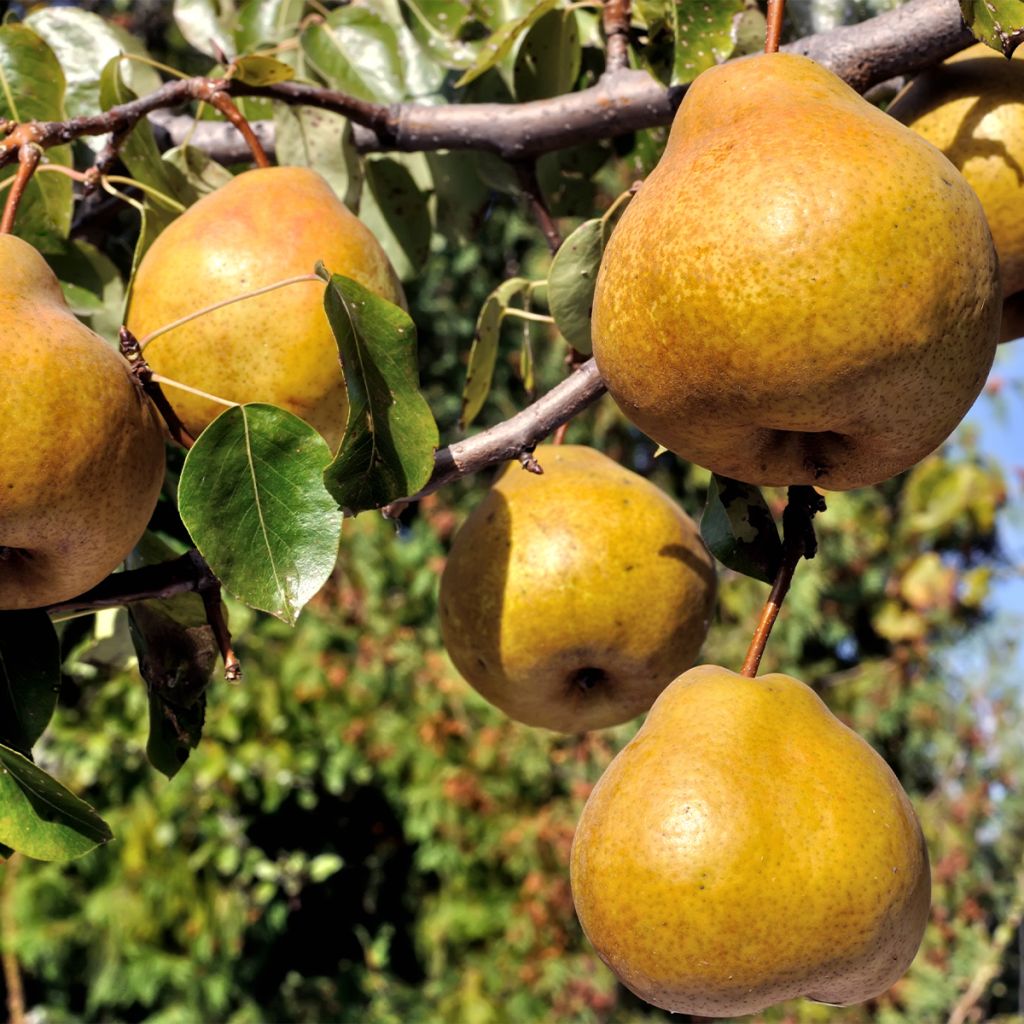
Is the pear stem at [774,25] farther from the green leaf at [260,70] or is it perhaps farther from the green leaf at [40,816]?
the green leaf at [40,816]

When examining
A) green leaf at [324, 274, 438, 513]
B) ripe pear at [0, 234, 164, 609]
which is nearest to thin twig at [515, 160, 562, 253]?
green leaf at [324, 274, 438, 513]

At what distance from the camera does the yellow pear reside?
3.03 feet

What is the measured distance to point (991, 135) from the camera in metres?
0.93

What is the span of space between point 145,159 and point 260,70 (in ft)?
0.45

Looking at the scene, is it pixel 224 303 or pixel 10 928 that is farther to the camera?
pixel 10 928

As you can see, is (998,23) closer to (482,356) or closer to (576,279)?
(576,279)

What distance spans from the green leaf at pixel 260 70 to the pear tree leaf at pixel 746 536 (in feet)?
1.85

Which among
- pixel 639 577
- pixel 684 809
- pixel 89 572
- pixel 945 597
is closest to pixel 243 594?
pixel 89 572

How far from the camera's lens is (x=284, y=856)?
3822 millimetres

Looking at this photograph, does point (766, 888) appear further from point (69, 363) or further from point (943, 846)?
point (943, 846)

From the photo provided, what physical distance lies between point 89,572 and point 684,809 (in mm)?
428

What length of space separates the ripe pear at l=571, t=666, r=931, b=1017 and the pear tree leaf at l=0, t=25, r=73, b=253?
779mm

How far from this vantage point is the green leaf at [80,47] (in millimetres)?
1438

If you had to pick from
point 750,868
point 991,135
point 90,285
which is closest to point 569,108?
point 991,135
